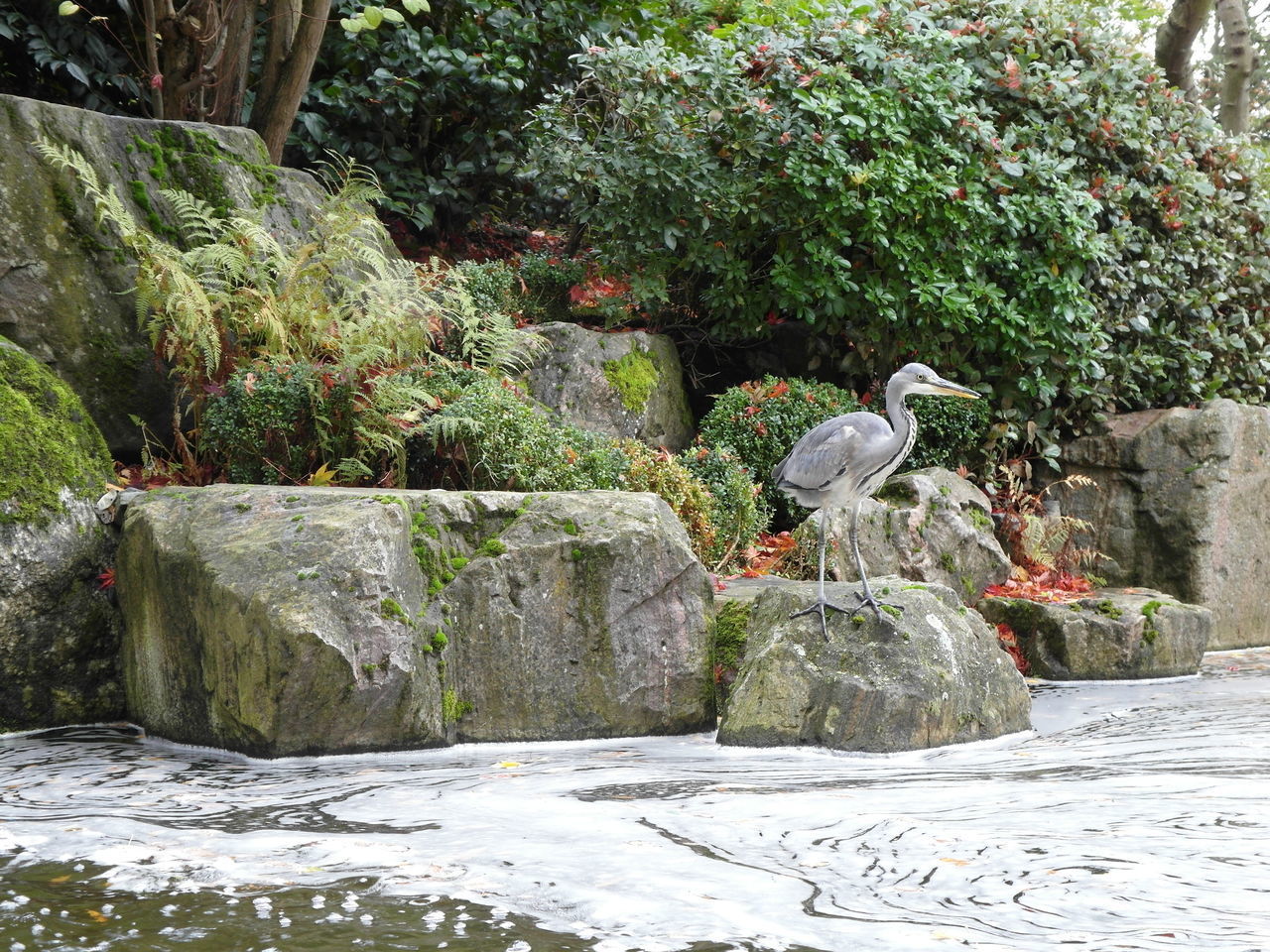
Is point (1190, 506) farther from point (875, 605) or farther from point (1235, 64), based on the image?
point (1235, 64)

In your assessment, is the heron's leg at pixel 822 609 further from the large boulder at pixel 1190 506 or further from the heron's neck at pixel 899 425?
the large boulder at pixel 1190 506

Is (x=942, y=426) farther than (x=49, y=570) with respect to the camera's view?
Yes

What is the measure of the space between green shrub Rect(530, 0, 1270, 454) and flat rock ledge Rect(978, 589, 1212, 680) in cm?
218

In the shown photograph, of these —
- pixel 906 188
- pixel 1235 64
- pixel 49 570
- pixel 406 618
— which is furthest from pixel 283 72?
pixel 1235 64

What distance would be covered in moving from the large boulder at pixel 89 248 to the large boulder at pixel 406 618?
180 centimetres

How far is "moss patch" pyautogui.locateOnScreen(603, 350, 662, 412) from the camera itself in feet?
30.9

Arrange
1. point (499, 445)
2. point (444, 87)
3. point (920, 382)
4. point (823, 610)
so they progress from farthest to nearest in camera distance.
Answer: point (444, 87) → point (499, 445) → point (920, 382) → point (823, 610)

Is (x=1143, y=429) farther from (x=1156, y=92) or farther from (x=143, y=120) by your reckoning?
(x=143, y=120)

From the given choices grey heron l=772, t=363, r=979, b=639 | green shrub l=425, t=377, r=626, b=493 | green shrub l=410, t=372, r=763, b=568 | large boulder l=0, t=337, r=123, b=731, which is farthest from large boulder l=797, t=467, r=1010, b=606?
large boulder l=0, t=337, r=123, b=731

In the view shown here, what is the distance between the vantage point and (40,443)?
6.44m

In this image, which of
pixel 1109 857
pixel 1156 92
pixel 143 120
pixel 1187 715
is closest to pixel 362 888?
pixel 1109 857

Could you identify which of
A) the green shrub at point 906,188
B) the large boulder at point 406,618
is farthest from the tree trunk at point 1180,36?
the large boulder at point 406,618

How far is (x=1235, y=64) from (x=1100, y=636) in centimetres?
914

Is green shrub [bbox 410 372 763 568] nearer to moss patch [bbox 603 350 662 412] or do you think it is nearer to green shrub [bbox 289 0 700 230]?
moss patch [bbox 603 350 662 412]
